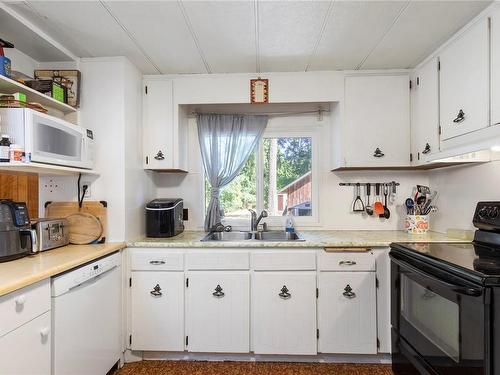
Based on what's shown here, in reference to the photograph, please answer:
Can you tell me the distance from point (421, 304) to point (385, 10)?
5.20 ft

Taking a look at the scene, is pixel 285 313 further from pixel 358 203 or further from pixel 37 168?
pixel 37 168

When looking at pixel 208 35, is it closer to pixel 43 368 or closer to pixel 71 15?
pixel 71 15

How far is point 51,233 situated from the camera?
178cm

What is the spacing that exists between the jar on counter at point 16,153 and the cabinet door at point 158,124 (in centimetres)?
98

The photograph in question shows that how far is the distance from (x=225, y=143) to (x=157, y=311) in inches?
58.5

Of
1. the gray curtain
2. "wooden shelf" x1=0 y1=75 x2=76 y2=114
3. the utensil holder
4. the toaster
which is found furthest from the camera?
the gray curtain

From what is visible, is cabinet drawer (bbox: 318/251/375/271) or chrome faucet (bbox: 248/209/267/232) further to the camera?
chrome faucet (bbox: 248/209/267/232)

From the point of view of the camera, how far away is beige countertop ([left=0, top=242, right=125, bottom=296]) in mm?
1172

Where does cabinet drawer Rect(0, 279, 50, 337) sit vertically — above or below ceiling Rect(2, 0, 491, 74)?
below

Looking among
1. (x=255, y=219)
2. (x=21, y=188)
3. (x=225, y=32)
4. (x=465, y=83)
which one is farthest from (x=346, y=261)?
(x=21, y=188)

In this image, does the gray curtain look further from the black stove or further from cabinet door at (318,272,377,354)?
the black stove

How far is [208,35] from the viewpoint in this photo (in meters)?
1.79

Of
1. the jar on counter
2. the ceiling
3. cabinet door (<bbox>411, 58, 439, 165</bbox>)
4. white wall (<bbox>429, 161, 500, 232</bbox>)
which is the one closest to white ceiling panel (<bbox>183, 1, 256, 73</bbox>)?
the ceiling

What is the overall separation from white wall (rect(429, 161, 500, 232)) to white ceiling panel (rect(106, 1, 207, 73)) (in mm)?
2081
